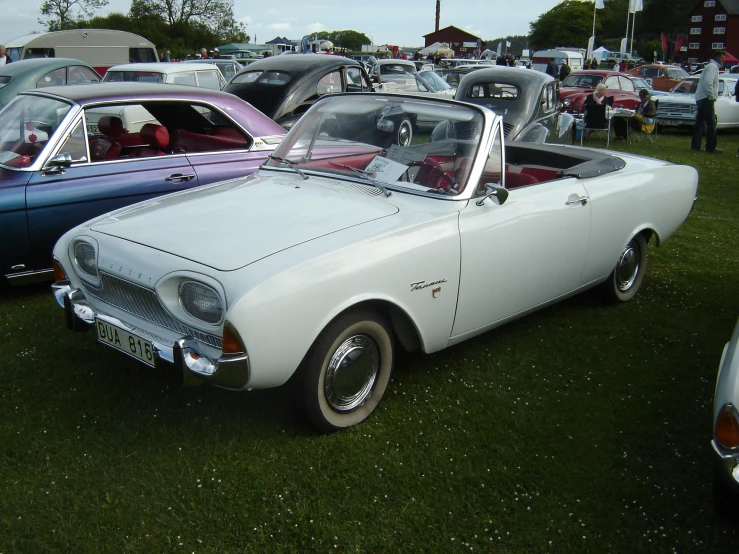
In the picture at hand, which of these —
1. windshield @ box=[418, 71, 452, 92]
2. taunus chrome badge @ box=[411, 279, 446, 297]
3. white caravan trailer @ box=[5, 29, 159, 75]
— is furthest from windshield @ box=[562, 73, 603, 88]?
taunus chrome badge @ box=[411, 279, 446, 297]

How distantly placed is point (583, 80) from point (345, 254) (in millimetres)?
17771

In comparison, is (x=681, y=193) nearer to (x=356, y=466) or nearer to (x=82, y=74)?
(x=356, y=466)

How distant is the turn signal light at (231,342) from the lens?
9.18 ft

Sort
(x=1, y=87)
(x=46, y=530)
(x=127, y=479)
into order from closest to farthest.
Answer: (x=46, y=530) < (x=127, y=479) < (x=1, y=87)

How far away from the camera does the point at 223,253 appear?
3.04 metres

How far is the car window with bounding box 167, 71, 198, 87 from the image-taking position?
1188 centimetres

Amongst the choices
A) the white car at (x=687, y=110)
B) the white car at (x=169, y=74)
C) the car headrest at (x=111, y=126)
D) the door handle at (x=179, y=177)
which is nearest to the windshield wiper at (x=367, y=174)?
the door handle at (x=179, y=177)

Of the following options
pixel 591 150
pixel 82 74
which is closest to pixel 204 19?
pixel 82 74

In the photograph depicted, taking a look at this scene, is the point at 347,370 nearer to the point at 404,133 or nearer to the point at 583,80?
the point at 404,133

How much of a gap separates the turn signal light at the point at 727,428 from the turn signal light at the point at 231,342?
5.89 ft

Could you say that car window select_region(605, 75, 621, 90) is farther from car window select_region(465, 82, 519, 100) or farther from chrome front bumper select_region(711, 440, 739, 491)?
chrome front bumper select_region(711, 440, 739, 491)

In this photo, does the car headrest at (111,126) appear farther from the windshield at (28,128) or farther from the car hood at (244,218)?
the car hood at (244,218)

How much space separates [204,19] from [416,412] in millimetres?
67995

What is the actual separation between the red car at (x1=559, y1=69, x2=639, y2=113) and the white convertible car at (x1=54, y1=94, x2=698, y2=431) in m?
14.1
